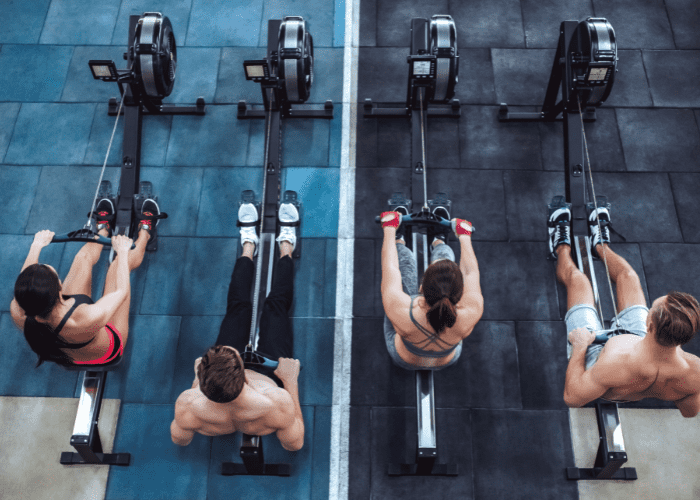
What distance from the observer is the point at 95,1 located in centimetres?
531

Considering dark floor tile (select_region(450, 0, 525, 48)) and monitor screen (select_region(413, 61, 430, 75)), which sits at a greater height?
dark floor tile (select_region(450, 0, 525, 48))

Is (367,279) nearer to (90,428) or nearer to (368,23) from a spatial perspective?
(90,428)

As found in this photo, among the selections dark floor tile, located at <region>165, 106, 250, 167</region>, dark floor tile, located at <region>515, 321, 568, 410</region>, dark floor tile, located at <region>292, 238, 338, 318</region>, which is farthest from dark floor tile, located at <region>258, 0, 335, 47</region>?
dark floor tile, located at <region>515, 321, 568, 410</region>

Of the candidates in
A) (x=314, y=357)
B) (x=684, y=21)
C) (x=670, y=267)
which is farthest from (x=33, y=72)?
(x=684, y=21)

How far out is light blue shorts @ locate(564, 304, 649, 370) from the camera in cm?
298

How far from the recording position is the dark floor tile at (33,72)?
482 cm

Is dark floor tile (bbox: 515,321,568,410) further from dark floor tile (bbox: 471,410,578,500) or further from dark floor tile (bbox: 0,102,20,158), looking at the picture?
dark floor tile (bbox: 0,102,20,158)

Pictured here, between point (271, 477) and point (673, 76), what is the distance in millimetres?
4740

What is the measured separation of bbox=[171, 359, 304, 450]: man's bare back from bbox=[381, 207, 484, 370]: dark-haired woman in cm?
72

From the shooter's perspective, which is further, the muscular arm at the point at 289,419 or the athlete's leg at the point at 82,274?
the athlete's leg at the point at 82,274

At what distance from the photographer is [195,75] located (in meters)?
4.89

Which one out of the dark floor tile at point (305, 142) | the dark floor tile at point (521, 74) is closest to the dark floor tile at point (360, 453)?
the dark floor tile at point (305, 142)

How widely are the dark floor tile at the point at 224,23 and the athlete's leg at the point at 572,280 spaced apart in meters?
3.31

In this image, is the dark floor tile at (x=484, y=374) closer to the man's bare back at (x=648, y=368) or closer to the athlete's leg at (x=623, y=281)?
the athlete's leg at (x=623, y=281)
